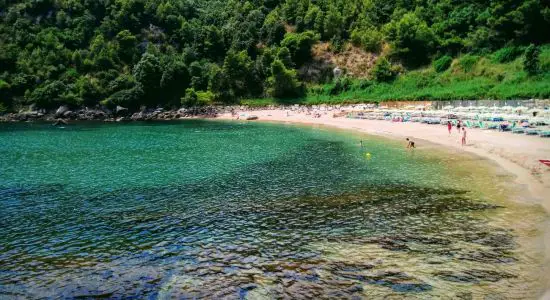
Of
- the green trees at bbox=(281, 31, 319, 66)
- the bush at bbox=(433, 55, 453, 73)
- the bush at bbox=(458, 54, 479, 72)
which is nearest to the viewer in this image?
the bush at bbox=(458, 54, 479, 72)

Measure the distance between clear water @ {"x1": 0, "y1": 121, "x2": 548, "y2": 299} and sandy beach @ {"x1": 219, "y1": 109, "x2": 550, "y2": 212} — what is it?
153 cm

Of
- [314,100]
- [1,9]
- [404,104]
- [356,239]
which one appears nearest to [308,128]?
[404,104]

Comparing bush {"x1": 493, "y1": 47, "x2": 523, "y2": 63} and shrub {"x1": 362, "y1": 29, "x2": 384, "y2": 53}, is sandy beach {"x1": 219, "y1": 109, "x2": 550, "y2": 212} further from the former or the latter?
shrub {"x1": 362, "y1": 29, "x2": 384, "y2": 53}

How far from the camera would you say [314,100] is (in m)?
86.1

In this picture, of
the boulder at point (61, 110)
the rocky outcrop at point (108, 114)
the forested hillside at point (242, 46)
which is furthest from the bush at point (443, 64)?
the boulder at point (61, 110)

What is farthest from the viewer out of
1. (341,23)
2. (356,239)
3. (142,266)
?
(341,23)

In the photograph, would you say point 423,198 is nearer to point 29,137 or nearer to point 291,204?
point 291,204

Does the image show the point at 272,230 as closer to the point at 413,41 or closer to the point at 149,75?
the point at 413,41

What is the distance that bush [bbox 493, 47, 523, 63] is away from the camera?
67250mm

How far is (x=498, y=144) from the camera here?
33.4m

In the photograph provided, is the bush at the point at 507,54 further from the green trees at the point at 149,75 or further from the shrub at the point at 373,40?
the green trees at the point at 149,75

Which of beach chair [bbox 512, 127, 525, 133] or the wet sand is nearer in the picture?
the wet sand

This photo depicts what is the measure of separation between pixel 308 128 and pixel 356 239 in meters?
45.6

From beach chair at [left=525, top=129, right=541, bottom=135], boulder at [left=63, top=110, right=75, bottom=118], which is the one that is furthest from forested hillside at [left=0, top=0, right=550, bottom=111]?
beach chair at [left=525, top=129, right=541, bottom=135]
